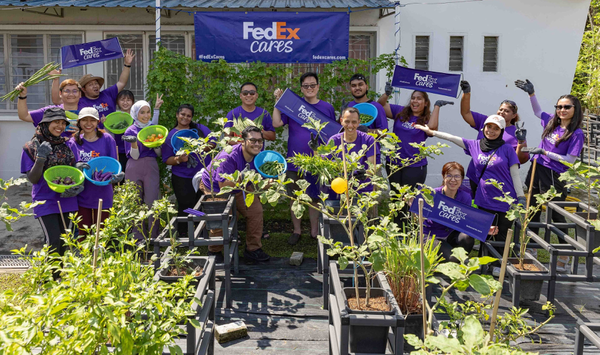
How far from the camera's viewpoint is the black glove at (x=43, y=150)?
4.13 metres

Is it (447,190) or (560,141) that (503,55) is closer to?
(560,141)

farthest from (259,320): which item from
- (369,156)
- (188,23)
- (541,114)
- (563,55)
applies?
(563,55)

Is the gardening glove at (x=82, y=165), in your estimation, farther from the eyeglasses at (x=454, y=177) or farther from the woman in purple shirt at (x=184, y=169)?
the eyeglasses at (x=454, y=177)

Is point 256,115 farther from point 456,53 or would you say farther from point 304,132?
point 456,53

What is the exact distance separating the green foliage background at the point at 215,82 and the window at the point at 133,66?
72.7 inches

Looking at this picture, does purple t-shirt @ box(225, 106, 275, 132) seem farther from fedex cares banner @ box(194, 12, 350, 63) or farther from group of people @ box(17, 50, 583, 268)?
fedex cares banner @ box(194, 12, 350, 63)

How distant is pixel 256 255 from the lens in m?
5.15

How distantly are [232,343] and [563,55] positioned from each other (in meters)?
7.33

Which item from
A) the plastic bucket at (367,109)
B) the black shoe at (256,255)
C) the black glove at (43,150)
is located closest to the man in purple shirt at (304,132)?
the plastic bucket at (367,109)

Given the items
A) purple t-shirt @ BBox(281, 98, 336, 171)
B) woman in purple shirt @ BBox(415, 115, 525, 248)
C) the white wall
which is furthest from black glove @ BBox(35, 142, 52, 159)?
the white wall

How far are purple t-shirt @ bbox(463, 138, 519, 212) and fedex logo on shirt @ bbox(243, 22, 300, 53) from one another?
297 centimetres

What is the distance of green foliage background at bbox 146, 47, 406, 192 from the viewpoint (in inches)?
253

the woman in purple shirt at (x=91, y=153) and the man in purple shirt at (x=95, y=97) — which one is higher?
the man in purple shirt at (x=95, y=97)

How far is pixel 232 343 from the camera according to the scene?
3.59 metres
